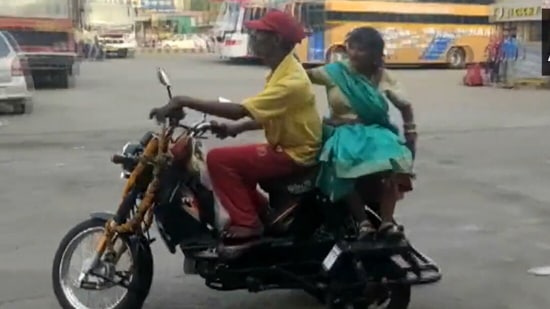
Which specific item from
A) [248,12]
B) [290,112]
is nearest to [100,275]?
[290,112]

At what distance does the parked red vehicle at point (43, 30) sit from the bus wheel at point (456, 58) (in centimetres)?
1932

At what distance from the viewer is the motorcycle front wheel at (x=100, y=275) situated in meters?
5.49

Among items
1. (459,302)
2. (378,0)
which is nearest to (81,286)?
(459,302)

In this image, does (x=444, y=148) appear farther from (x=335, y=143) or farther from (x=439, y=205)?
(x=335, y=143)

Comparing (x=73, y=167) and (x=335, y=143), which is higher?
(x=335, y=143)

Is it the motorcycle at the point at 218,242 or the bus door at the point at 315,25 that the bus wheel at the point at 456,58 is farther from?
the motorcycle at the point at 218,242

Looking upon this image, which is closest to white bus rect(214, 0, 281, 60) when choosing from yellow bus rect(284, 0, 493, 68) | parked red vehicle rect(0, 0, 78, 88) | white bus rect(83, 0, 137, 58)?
yellow bus rect(284, 0, 493, 68)

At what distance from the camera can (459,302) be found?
6.17m

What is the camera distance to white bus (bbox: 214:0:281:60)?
40125mm

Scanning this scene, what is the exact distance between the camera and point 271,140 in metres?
5.42

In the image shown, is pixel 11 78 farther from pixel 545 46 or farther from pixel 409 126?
pixel 545 46

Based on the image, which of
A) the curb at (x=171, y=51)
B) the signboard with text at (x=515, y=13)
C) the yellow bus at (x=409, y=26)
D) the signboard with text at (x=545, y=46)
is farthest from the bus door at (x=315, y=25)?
the curb at (x=171, y=51)

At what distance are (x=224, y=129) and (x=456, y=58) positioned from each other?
120 ft

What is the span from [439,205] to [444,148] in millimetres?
4491
